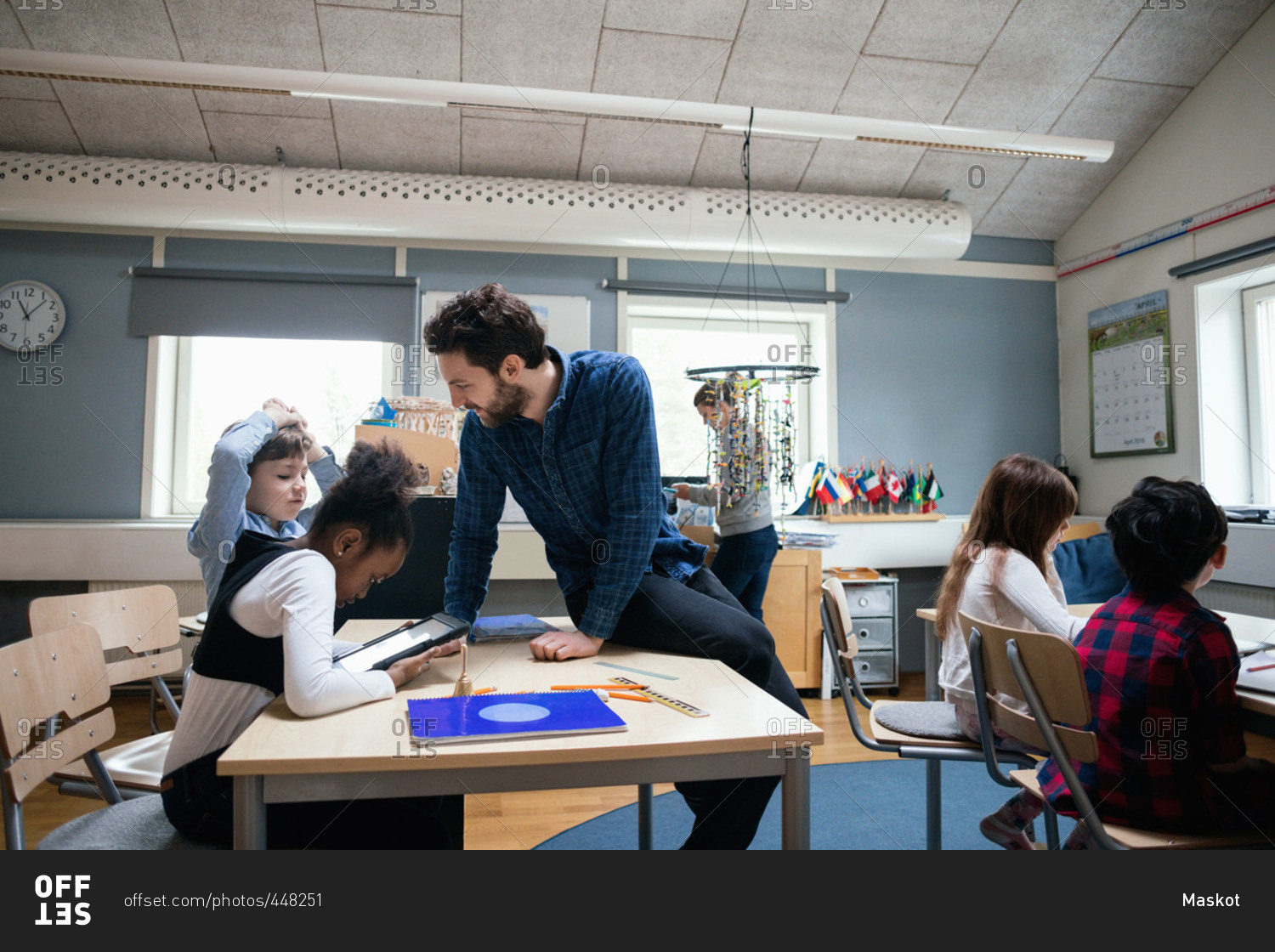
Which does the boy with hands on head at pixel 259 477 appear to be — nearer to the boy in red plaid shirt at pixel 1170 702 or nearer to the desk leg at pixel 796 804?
the desk leg at pixel 796 804

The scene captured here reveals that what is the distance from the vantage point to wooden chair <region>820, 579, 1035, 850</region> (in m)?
1.76

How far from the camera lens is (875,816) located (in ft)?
7.86

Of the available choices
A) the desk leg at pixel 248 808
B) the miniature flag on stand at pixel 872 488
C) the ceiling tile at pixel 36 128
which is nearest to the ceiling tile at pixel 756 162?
the miniature flag on stand at pixel 872 488

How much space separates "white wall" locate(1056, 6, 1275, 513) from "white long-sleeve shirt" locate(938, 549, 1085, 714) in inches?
104

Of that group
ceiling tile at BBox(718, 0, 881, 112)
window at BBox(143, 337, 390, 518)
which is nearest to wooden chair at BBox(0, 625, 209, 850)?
window at BBox(143, 337, 390, 518)

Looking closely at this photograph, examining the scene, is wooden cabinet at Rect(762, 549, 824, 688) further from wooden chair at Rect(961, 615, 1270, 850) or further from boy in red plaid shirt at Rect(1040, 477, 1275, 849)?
boy in red plaid shirt at Rect(1040, 477, 1275, 849)

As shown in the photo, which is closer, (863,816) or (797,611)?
(863,816)

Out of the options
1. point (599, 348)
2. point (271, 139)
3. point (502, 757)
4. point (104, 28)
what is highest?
point (104, 28)

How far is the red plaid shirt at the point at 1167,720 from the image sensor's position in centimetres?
130

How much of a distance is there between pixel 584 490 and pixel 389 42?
2688mm

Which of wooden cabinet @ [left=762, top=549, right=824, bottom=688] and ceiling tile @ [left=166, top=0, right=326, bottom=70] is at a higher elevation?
ceiling tile @ [left=166, top=0, right=326, bottom=70]

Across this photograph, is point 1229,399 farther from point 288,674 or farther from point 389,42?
point 288,674

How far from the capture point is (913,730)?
5.96 ft

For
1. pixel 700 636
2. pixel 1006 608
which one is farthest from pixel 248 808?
pixel 1006 608
